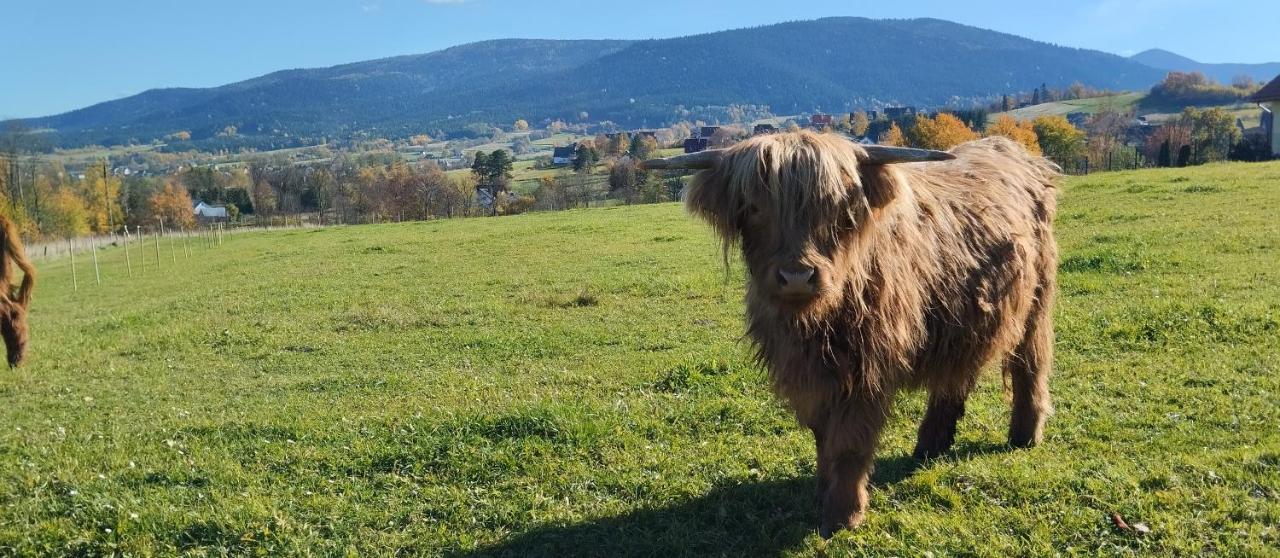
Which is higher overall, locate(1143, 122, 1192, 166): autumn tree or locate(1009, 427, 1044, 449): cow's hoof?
locate(1143, 122, 1192, 166): autumn tree

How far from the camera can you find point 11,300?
13.9 metres

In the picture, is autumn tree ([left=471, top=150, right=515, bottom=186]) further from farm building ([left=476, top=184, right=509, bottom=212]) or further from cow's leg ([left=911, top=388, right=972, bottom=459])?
cow's leg ([left=911, top=388, right=972, bottom=459])

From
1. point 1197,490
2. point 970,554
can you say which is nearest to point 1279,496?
point 1197,490

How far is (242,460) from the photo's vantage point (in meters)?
7.19

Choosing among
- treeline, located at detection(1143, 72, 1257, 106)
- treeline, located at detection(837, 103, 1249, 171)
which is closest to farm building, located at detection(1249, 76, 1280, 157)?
treeline, located at detection(837, 103, 1249, 171)

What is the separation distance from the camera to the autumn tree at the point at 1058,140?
7738cm

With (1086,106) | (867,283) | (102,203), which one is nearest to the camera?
(867,283)

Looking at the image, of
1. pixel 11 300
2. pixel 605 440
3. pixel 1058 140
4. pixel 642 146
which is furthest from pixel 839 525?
pixel 642 146

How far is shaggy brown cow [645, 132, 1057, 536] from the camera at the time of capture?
15.2 feet

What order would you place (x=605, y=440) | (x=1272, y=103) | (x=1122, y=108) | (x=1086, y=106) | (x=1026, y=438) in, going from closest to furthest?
(x=1026, y=438) < (x=605, y=440) < (x=1272, y=103) < (x=1122, y=108) < (x=1086, y=106)

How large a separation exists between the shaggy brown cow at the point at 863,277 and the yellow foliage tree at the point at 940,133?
75.4 metres

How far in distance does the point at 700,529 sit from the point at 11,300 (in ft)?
46.7

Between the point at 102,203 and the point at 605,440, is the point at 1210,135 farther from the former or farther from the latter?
the point at 102,203

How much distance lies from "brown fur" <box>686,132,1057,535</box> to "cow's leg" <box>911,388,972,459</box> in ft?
0.05
